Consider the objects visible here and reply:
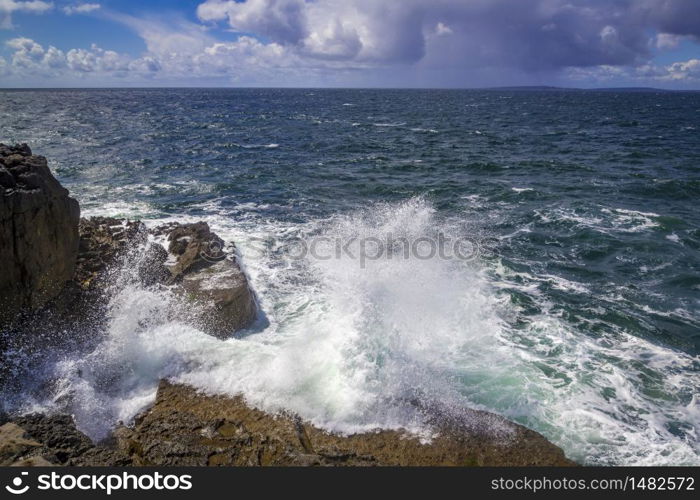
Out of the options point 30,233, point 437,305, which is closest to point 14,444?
point 30,233

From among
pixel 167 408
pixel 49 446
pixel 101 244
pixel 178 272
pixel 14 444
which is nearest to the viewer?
pixel 14 444

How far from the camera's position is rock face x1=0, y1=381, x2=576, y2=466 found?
6617 mm

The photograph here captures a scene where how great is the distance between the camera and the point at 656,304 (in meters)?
13.1

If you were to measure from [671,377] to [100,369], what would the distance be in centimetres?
1299

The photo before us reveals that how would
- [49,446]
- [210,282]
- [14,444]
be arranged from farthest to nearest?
[210,282]
[49,446]
[14,444]

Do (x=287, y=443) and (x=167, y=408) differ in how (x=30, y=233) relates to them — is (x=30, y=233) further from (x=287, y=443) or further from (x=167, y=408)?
(x=287, y=443)

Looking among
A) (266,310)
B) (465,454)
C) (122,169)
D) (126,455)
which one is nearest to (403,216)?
(266,310)

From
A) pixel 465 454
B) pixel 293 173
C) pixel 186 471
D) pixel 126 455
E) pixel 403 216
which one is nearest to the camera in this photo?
pixel 186 471

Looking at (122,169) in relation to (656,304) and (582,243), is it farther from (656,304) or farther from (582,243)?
(656,304)

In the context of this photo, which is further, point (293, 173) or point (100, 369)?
point (293, 173)
